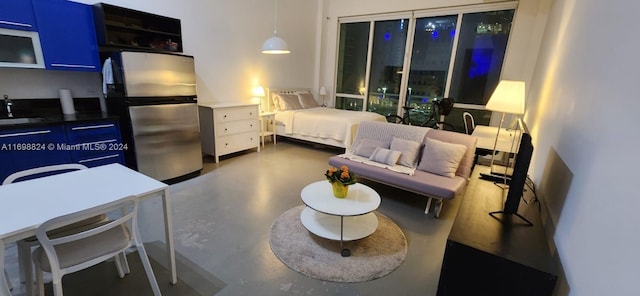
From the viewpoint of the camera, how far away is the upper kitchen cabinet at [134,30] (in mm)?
2885

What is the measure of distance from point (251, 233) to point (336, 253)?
78cm

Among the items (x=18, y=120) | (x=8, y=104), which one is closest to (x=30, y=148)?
(x=18, y=120)

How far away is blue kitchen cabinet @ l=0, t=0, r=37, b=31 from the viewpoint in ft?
7.54

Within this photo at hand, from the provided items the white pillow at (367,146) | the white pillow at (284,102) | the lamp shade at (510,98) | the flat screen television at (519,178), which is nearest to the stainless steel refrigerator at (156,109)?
the white pillow at (284,102)

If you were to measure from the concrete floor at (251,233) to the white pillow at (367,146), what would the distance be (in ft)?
1.46

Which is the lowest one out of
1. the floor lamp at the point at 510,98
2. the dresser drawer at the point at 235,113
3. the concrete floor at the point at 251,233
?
the concrete floor at the point at 251,233

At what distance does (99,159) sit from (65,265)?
1981 millimetres

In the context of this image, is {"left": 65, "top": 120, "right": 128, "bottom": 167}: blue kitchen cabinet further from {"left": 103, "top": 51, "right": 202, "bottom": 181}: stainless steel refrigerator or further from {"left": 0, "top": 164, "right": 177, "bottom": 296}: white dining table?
{"left": 0, "top": 164, "right": 177, "bottom": 296}: white dining table

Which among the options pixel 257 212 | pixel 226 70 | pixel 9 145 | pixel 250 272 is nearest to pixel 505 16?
pixel 226 70

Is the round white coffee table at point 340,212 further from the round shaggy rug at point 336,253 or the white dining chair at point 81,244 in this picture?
the white dining chair at point 81,244

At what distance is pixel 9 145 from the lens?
2.33 m

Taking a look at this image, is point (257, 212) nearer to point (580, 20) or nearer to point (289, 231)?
point (289, 231)

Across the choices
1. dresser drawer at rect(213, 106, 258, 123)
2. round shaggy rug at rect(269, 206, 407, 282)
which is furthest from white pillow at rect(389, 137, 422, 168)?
dresser drawer at rect(213, 106, 258, 123)

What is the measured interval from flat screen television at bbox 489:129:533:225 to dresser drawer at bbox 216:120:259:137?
3.71m
